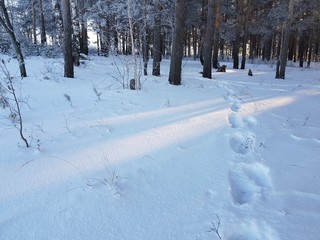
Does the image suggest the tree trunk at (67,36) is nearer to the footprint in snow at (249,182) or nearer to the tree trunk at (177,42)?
the tree trunk at (177,42)

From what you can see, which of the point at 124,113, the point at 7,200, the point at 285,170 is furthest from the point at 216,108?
the point at 7,200

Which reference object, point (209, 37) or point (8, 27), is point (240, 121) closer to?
point (209, 37)

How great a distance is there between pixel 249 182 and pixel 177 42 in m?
7.35

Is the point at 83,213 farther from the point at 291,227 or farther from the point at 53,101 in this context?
the point at 53,101

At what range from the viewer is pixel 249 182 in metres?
2.69

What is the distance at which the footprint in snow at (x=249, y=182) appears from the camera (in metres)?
2.46

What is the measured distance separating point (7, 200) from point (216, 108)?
4.51m

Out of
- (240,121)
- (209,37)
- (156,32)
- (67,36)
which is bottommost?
(240,121)

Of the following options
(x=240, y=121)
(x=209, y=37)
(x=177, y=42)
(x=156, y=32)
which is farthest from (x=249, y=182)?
(x=209, y=37)

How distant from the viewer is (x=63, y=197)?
2379 mm

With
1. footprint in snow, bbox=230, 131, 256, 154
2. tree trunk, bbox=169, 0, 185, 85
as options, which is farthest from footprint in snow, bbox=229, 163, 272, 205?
tree trunk, bbox=169, 0, 185, 85

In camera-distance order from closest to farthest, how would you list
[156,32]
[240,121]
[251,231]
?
[251,231] → [240,121] → [156,32]

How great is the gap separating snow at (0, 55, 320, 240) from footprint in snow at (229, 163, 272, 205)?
1cm

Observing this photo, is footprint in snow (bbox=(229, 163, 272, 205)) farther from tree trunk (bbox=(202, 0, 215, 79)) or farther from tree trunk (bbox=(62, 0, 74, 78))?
tree trunk (bbox=(202, 0, 215, 79))
